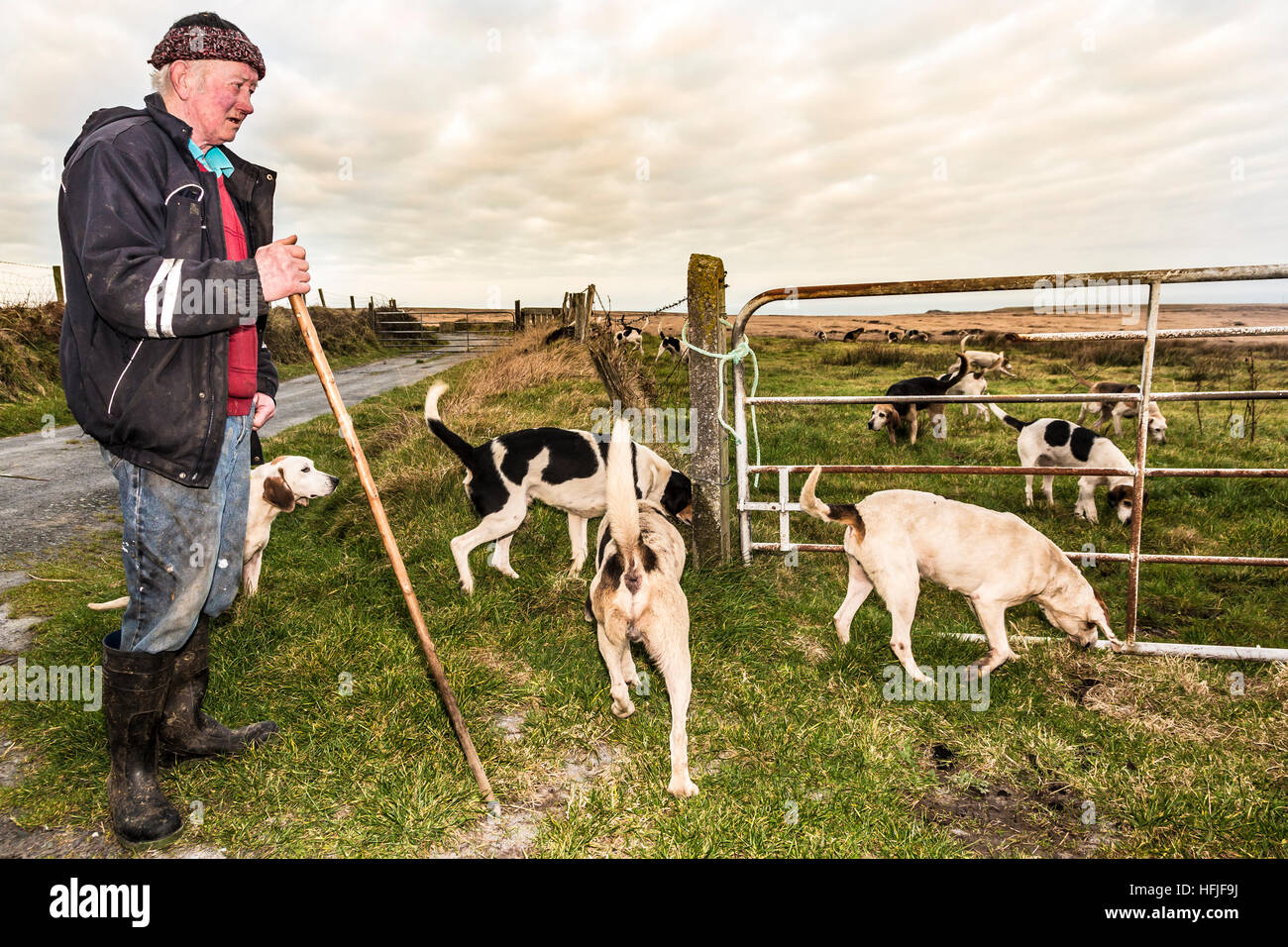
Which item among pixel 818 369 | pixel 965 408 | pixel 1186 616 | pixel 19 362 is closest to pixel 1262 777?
pixel 1186 616

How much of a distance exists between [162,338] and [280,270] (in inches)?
16.7

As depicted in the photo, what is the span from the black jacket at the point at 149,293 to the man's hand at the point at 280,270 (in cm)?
3

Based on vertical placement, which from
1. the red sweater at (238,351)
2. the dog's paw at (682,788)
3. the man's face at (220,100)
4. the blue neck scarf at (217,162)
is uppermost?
the man's face at (220,100)

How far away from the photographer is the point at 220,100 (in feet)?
7.95

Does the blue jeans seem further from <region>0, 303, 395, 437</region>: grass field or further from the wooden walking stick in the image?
<region>0, 303, 395, 437</region>: grass field

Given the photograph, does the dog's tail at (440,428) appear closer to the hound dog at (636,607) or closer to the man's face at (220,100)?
the hound dog at (636,607)

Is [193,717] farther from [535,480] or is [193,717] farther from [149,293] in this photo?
[535,480]

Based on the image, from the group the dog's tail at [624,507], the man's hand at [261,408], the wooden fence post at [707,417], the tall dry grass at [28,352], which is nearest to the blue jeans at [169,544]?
the man's hand at [261,408]

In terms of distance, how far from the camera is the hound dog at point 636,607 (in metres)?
2.97

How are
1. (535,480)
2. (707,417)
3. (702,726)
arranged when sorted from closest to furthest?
1. (702,726)
2. (707,417)
3. (535,480)

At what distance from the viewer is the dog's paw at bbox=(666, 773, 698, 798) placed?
2898mm

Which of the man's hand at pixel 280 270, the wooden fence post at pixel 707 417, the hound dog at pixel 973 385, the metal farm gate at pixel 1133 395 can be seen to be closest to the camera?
the man's hand at pixel 280 270

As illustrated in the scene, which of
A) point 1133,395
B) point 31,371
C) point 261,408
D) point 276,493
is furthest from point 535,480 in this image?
point 31,371

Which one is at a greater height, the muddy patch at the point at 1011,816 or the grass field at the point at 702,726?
the grass field at the point at 702,726
